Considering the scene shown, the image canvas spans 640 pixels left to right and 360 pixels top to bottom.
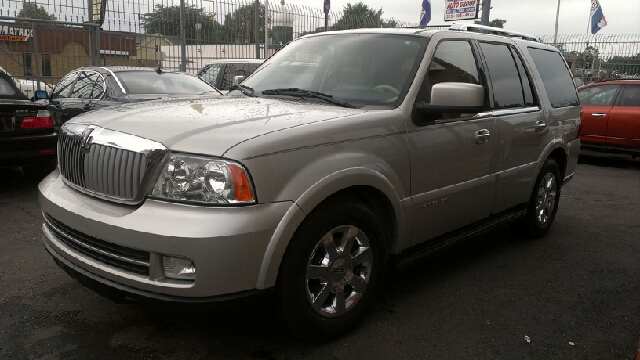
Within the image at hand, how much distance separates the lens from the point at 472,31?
4.33 metres

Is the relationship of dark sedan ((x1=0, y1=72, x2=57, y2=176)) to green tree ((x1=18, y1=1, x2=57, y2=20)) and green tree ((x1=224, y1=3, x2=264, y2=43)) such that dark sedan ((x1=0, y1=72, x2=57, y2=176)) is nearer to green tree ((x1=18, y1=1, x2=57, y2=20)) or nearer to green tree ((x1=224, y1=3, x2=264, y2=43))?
green tree ((x1=18, y1=1, x2=57, y2=20))

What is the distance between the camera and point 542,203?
5.15m

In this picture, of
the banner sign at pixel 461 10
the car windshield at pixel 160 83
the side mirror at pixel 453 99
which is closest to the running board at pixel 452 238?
the side mirror at pixel 453 99

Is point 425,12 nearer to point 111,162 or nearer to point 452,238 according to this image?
point 452,238

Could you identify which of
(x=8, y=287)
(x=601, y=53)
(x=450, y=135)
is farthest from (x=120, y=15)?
(x=601, y=53)

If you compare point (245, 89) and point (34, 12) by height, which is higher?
point (34, 12)

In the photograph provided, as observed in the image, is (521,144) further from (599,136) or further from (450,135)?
(599,136)

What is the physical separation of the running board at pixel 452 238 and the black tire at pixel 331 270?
27cm

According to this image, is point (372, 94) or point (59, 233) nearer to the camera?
point (59, 233)

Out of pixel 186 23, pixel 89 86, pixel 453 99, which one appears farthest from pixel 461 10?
pixel 453 99

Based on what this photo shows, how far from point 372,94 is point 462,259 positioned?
Answer: 6.05 feet

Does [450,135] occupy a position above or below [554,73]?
below

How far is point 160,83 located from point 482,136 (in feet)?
Result: 18.8

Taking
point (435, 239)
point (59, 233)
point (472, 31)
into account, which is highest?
point (472, 31)
